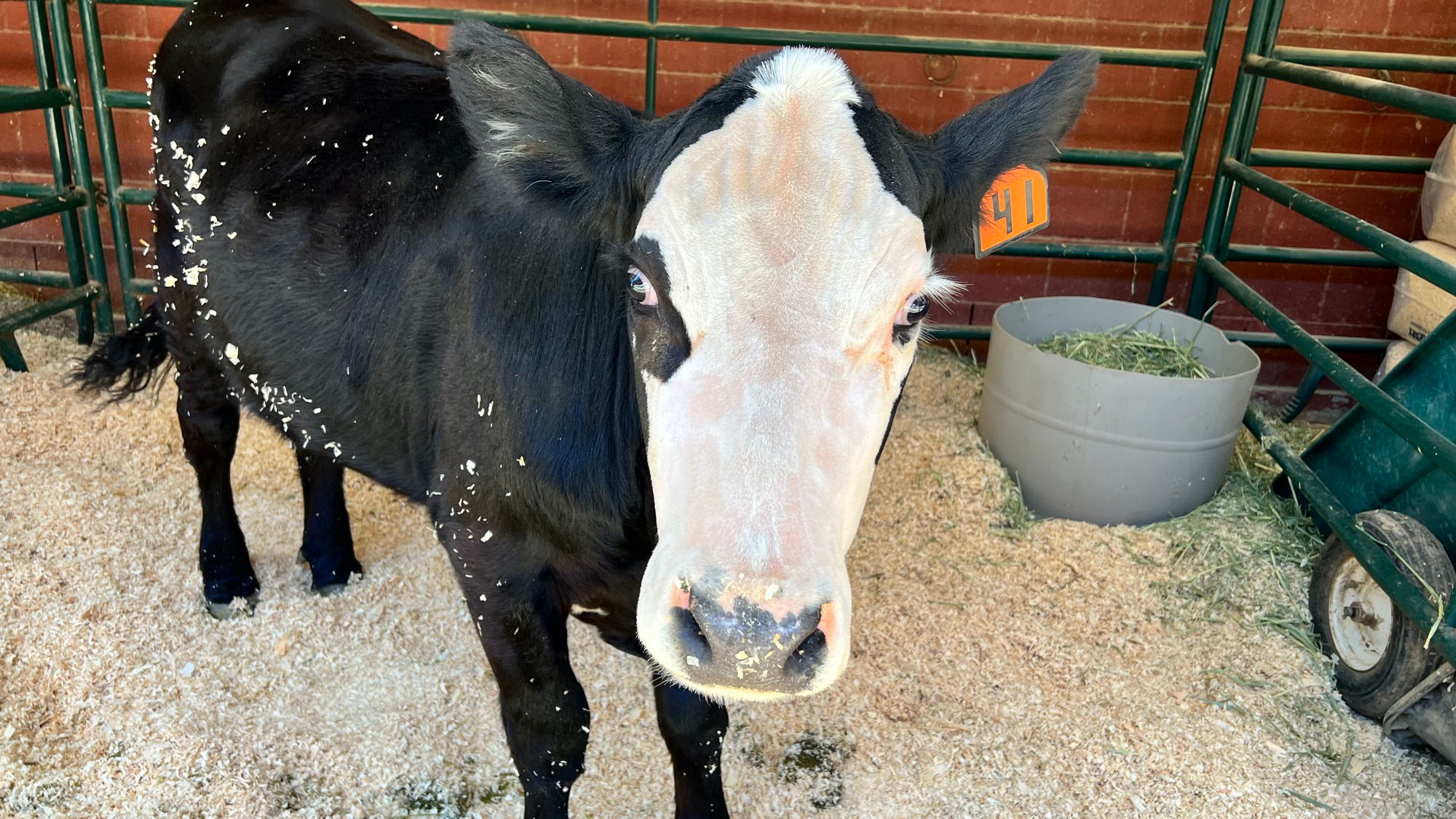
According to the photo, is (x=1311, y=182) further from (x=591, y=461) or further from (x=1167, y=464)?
(x=591, y=461)

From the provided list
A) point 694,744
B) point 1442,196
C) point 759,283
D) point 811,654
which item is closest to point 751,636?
point 811,654

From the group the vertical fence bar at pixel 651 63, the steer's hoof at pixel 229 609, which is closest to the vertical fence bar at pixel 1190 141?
the vertical fence bar at pixel 651 63

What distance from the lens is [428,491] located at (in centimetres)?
211

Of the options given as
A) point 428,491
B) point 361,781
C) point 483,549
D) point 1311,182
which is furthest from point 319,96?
point 1311,182

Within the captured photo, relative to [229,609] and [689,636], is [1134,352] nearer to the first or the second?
[689,636]

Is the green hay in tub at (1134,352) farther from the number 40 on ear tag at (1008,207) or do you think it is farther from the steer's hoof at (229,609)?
the steer's hoof at (229,609)

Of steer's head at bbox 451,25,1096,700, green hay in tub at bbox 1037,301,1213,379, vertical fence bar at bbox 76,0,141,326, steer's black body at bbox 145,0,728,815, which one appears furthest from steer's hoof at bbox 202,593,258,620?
green hay in tub at bbox 1037,301,1213,379

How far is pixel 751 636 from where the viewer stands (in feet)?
4.02

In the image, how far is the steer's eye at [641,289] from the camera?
59.9 inches

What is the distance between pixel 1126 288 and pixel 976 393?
0.84 meters

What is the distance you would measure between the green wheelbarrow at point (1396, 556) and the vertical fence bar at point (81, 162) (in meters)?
4.10

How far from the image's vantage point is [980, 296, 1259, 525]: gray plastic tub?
10.3ft

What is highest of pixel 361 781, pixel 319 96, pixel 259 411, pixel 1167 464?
pixel 319 96

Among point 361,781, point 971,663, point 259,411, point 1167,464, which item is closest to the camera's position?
point 361,781
